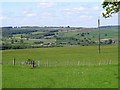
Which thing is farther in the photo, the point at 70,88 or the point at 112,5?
the point at 112,5

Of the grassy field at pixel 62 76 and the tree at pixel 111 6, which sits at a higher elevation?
the tree at pixel 111 6

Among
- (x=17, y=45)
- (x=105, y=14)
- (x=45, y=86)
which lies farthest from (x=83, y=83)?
(x=17, y=45)

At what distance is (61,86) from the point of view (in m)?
24.6

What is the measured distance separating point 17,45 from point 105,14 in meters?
121

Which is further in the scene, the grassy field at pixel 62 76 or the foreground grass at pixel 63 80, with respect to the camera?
the grassy field at pixel 62 76

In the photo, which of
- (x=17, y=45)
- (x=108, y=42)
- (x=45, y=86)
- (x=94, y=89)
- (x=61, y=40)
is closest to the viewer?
(x=94, y=89)

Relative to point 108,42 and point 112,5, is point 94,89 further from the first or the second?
point 108,42

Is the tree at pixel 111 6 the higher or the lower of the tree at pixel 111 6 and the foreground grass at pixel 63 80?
the higher

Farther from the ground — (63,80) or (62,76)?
(63,80)

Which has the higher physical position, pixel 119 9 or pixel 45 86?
pixel 119 9

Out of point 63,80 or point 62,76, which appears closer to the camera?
point 63,80

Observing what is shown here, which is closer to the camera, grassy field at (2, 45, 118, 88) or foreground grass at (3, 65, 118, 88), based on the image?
foreground grass at (3, 65, 118, 88)

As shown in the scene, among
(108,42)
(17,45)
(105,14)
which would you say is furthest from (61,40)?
(105,14)

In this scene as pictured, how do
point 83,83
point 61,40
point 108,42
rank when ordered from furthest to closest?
point 61,40, point 108,42, point 83,83
